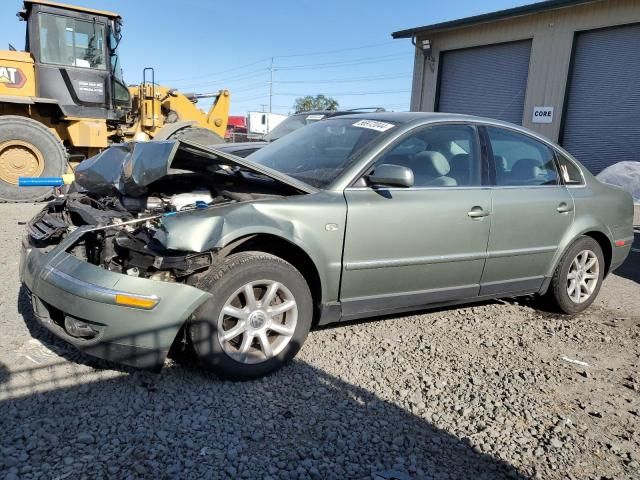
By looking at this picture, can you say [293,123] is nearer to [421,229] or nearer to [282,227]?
[421,229]

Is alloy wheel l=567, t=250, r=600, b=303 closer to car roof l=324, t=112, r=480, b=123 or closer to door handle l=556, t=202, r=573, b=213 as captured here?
door handle l=556, t=202, r=573, b=213

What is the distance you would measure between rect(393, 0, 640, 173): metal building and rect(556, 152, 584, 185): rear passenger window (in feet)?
31.6

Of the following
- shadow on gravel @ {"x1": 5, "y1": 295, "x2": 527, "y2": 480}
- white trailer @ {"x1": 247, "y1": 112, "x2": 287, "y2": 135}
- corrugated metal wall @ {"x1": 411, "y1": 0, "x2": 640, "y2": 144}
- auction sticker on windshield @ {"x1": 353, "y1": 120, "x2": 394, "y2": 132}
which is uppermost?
corrugated metal wall @ {"x1": 411, "y1": 0, "x2": 640, "y2": 144}

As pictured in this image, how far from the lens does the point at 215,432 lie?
8.39ft

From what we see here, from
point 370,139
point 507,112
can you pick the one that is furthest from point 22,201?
point 507,112

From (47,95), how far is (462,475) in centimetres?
975

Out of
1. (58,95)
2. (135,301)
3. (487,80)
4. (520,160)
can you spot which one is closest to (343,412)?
(135,301)

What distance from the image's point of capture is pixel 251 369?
302cm

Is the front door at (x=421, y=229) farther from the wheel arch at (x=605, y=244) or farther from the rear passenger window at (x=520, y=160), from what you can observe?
the wheel arch at (x=605, y=244)

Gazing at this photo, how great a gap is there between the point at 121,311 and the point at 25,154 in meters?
7.59

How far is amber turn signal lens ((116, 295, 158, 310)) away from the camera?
105 inches

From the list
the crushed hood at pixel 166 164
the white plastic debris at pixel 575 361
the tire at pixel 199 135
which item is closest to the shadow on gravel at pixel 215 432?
the crushed hood at pixel 166 164

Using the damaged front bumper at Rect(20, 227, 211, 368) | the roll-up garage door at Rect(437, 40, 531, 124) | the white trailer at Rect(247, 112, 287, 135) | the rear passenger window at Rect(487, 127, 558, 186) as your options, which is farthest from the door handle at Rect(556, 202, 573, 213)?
the white trailer at Rect(247, 112, 287, 135)

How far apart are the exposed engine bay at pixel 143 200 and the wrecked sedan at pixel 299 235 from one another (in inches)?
0.5
